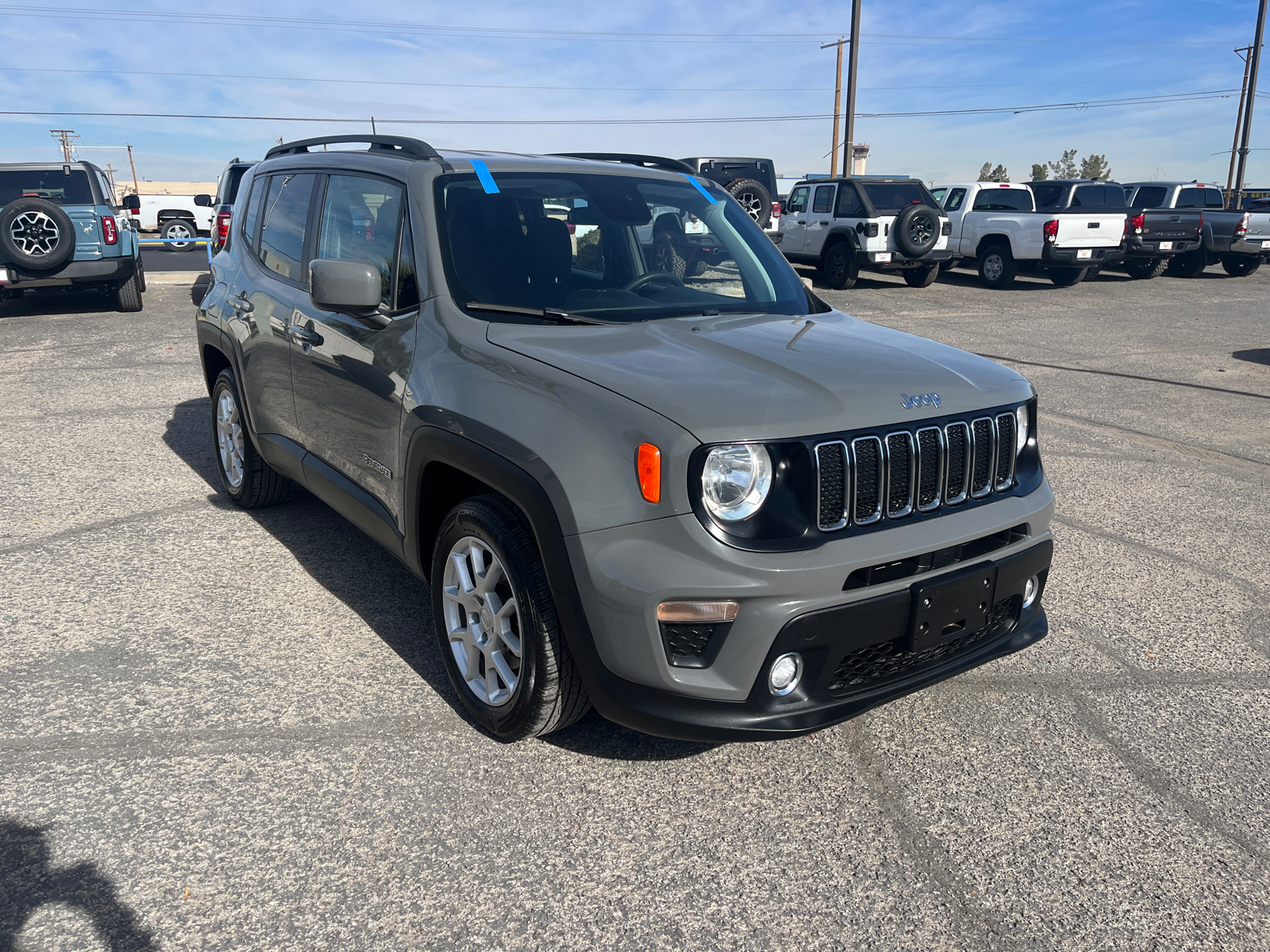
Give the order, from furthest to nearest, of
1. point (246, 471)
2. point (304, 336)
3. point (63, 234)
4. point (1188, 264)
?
1. point (1188, 264)
2. point (63, 234)
3. point (246, 471)
4. point (304, 336)

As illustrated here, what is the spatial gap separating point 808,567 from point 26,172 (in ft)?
45.2

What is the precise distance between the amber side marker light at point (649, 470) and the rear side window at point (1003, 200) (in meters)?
18.7

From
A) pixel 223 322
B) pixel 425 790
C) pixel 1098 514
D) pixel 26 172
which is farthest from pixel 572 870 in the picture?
pixel 26 172

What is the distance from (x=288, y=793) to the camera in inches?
112

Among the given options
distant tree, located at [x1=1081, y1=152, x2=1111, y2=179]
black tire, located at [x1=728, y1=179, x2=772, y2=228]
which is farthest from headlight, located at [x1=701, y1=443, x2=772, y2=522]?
distant tree, located at [x1=1081, y1=152, x2=1111, y2=179]

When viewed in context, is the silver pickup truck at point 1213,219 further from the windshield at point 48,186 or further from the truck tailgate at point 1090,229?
the windshield at point 48,186

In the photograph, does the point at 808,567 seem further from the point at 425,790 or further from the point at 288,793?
the point at 288,793

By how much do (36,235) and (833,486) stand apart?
12.5m

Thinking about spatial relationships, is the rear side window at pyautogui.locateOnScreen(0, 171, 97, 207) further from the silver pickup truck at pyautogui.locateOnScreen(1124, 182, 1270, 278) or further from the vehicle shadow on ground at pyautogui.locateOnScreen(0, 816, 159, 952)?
the silver pickup truck at pyautogui.locateOnScreen(1124, 182, 1270, 278)

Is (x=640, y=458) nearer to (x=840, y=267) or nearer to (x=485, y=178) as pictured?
(x=485, y=178)

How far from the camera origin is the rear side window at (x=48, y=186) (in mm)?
12586

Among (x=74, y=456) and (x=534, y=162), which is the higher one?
(x=534, y=162)

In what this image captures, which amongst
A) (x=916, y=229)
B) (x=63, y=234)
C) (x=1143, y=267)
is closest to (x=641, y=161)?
(x=63, y=234)

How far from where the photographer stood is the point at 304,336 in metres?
4.08
